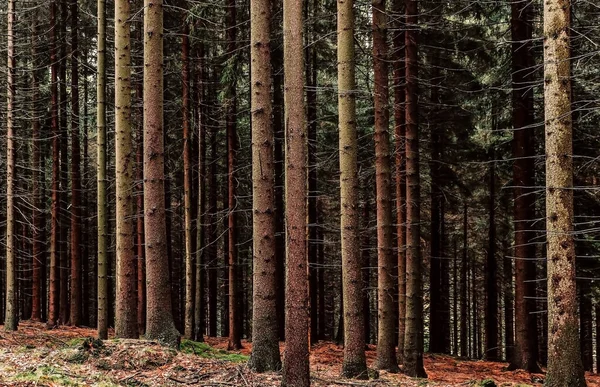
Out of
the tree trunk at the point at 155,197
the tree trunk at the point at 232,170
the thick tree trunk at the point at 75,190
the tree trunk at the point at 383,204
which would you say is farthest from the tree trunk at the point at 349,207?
the thick tree trunk at the point at 75,190

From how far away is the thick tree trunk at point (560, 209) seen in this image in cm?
769

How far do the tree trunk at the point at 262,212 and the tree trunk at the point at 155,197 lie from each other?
6.75 ft

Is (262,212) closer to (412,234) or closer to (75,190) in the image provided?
(412,234)

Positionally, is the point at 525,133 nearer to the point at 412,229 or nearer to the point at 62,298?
the point at 412,229

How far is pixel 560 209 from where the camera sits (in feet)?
25.5

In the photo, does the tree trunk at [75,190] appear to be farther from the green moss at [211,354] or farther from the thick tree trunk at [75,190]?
the green moss at [211,354]

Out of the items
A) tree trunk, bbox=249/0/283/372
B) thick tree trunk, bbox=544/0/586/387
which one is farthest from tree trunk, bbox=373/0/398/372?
thick tree trunk, bbox=544/0/586/387

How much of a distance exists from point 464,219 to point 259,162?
1976cm

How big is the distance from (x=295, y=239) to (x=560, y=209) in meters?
4.02

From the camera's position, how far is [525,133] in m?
14.0

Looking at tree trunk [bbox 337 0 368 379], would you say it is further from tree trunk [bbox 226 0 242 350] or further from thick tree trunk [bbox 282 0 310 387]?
tree trunk [bbox 226 0 242 350]

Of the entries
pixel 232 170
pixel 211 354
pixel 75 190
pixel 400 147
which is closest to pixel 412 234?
pixel 400 147

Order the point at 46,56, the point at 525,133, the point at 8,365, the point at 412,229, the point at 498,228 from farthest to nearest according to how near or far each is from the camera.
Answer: the point at 498,228, the point at 46,56, the point at 525,133, the point at 412,229, the point at 8,365

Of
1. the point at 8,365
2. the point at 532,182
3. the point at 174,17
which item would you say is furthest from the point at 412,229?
the point at 174,17
